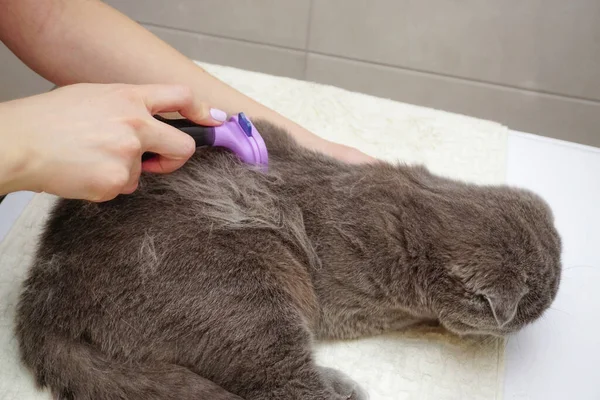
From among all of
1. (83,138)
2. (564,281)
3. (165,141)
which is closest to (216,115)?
(165,141)

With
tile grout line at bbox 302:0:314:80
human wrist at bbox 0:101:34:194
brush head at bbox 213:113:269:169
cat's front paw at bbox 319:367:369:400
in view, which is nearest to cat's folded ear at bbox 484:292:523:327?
cat's front paw at bbox 319:367:369:400

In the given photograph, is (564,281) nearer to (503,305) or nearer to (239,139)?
(503,305)

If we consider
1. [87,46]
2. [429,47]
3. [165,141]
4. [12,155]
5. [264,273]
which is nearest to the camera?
[12,155]

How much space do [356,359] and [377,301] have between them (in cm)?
12

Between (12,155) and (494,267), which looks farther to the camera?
(494,267)

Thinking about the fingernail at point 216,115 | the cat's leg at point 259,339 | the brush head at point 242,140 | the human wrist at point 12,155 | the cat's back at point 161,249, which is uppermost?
the human wrist at point 12,155

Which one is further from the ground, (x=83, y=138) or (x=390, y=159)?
(x=83, y=138)

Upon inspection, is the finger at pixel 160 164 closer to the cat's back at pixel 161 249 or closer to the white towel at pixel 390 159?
the cat's back at pixel 161 249

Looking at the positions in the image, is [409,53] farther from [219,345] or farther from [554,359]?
[219,345]

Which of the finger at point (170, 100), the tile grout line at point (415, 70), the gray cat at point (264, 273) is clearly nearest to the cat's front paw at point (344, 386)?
the gray cat at point (264, 273)

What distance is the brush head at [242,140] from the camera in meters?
1.12

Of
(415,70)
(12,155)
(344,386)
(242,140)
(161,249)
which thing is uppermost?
(12,155)

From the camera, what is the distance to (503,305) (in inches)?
43.2

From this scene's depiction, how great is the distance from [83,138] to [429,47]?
1516 mm
